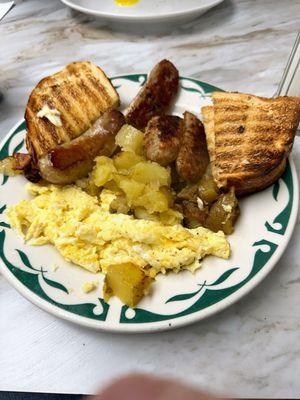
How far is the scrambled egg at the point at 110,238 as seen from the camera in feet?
4.99

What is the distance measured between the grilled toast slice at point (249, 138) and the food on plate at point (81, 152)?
0.43 metres

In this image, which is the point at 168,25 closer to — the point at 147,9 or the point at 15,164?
the point at 147,9

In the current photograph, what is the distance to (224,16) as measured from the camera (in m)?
3.02

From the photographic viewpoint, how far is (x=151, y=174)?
1.67 m

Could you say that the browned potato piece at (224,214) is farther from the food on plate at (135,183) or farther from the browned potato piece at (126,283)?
the browned potato piece at (126,283)

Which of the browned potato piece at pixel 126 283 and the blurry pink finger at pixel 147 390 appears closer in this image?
the blurry pink finger at pixel 147 390

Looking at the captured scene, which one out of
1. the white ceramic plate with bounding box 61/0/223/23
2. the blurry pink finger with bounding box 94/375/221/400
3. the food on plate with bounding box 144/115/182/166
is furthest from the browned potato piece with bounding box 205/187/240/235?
the white ceramic plate with bounding box 61/0/223/23

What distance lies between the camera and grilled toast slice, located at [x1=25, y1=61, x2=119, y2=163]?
6.16 feet

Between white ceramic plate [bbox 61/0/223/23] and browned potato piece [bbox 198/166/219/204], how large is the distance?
58.9 inches

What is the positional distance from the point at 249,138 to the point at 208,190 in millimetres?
286

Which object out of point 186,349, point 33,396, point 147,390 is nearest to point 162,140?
point 186,349

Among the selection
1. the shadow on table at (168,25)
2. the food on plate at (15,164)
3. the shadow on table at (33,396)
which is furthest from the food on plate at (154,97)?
the shadow on table at (33,396)

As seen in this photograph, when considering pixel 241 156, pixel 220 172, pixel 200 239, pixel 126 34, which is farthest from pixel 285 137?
pixel 126 34

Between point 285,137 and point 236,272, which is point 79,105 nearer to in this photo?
point 285,137
